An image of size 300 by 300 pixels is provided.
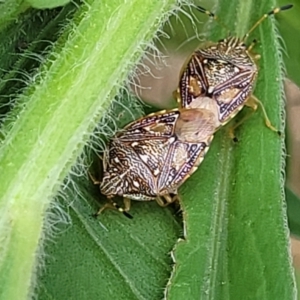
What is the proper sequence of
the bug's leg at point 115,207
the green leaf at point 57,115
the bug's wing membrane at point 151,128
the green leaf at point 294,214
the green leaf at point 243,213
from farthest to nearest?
1. the green leaf at point 294,214
2. the bug's wing membrane at point 151,128
3. the bug's leg at point 115,207
4. the green leaf at point 243,213
5. the green leaf at point 57,115

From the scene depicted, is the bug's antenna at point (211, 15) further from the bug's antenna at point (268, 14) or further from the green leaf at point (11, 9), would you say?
the green leaf at point (11, 9)

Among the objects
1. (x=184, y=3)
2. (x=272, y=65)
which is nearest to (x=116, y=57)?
(x=184, y=3)

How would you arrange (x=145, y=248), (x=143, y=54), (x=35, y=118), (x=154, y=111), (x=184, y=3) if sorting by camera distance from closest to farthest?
1. (x=35, y=118)
2. (x=143, y=54)
3. (x=145, y=248)
4. (x=184, y=3)
5. (x=154, y=111)

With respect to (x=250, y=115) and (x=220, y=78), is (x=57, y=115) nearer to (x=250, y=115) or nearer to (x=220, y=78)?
(x=250, y=115)

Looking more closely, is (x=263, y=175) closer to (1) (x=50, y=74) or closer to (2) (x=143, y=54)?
(2) (x=143, y=54)

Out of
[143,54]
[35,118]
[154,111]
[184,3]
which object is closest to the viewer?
[35,118]

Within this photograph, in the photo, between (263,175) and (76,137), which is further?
(263,175)

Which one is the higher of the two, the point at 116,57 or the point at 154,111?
the point at 116,57

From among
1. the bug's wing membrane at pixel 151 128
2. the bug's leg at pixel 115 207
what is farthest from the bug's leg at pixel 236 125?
the bug's leg at pixel 115 207
